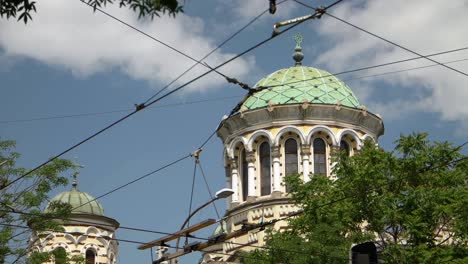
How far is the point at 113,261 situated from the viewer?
4881 centimetres

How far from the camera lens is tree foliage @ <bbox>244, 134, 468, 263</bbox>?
27.9 meters

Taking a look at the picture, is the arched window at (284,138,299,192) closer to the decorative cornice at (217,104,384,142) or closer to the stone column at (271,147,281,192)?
the stone column at (271,147,281,192)

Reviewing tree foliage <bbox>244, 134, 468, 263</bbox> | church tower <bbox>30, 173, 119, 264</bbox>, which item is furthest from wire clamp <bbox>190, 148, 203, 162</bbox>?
church tower <bbox>30, 173, 119, 264</bbox>

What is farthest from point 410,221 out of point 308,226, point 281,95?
point 281,95

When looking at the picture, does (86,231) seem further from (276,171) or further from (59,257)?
(59,257)

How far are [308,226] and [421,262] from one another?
3763 millimetres

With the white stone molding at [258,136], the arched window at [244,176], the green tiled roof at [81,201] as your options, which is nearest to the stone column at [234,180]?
the arched window at [244,176]

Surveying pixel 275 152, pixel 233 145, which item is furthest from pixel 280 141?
pixel 233 145

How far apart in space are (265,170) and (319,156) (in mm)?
1993

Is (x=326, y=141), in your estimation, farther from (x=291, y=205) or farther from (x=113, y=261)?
(x=113, y=261)

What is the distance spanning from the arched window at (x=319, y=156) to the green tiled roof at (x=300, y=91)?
147cm

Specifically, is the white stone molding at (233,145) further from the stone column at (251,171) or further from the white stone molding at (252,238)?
the white stone molding at (252,238)

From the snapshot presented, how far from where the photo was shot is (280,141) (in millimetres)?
38312

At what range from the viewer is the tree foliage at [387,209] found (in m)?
27.9
